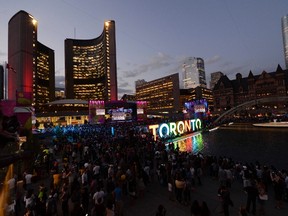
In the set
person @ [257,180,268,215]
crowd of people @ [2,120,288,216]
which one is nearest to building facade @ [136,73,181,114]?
crowd of people @ [2,120,288,216]

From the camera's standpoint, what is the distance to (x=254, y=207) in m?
8.97

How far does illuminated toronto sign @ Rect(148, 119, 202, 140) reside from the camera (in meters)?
33.0

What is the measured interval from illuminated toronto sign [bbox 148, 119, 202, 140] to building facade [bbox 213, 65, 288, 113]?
256ft

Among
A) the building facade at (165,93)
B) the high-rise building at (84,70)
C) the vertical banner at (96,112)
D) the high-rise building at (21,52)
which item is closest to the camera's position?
the vertical banner at (96,112)

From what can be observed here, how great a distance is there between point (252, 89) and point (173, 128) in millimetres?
116199

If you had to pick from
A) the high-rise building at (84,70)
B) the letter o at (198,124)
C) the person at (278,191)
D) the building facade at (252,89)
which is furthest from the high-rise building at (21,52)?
the building facade at (252,89)

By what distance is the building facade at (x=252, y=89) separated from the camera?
114 m

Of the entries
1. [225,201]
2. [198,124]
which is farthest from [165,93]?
[225,201]

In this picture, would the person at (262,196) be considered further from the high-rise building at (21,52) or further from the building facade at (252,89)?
the high-rise building at (21,52)

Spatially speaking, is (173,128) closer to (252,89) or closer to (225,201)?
(225,201)

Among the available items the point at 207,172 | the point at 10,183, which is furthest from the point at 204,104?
the point at 10,183

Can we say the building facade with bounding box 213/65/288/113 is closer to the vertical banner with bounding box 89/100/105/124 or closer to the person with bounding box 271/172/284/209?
the vertical banner with bounding box 89/100/105/124

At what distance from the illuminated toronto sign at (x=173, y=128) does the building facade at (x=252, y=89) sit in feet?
256

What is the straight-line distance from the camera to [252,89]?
130m
